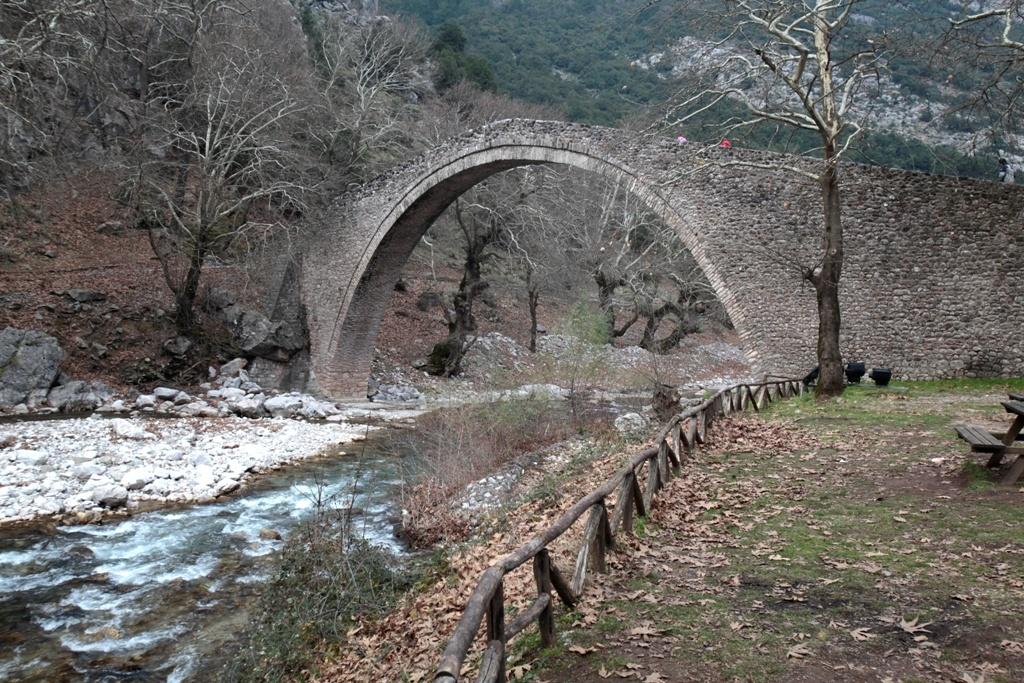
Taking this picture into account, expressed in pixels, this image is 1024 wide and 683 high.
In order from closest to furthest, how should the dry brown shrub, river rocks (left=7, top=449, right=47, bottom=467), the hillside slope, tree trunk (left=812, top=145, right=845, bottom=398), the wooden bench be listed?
the wooden bench < the dry brown shrub < river rocks (left=7, top=449, right=47, bottom=467) < tree trunk (left=812, top=145, right=845, bottom=398) < the hillside slope

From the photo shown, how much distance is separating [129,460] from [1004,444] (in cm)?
960

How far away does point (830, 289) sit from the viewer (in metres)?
10.4

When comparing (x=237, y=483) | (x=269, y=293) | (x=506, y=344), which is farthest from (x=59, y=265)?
(x=506, y=344)

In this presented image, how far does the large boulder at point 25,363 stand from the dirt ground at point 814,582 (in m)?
11.5

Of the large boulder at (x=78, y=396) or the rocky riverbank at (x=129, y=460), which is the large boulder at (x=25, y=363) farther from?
the rocky riverbank at (x=129, y=460)

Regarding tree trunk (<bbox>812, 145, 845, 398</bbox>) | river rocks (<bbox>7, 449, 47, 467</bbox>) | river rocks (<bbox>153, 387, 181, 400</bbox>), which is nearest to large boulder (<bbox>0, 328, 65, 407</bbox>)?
river rocks (<bbox>153, 387, 181, 400</bbox>)

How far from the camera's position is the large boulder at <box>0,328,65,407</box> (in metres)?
12.4

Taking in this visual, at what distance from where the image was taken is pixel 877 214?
1162 cm

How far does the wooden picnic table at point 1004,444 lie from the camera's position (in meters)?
5.01

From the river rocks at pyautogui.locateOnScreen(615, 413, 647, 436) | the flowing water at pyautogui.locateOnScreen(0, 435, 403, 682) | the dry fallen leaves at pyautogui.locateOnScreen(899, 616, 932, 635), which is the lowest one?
the flowing water at pyautogui.locateOnScreen(0, 435, 403, 682)

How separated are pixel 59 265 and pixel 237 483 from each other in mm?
9867

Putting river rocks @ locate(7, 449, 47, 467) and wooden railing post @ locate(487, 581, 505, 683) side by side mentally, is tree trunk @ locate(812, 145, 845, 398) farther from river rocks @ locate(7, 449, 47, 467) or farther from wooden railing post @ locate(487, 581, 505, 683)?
river rocks @ locate(7, 449, 47, 467)

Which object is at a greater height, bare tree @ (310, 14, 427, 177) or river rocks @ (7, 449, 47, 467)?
bare tree @ (310, 14, 427, 177)

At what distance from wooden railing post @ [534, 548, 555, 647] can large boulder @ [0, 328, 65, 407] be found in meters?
12.1
